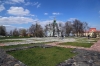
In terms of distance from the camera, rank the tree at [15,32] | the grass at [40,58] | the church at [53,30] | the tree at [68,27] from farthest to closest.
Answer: the tree at [15,32] < the tree at [68,27] < the church at [53,30] < the grass at [40,58]

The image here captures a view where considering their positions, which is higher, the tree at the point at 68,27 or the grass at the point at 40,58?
the tree at the point at 68,27

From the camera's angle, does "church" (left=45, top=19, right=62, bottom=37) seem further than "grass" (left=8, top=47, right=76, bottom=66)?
Yes

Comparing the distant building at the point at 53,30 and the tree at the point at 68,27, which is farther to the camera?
the tree at the point at 68,27

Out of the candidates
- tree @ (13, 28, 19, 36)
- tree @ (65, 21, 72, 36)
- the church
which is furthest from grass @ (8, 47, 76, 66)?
tree @ (13, 28, 19, 36)

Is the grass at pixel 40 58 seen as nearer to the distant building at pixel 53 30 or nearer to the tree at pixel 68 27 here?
the distant building at pixel 53 30

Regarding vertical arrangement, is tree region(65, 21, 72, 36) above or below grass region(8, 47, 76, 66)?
above

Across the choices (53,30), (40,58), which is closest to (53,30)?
(53,30)

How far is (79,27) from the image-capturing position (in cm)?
6134

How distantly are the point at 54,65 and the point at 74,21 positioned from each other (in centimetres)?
5857

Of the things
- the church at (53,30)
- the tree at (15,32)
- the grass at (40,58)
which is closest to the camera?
the grass at (40,58)

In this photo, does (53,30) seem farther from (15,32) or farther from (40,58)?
(40,58)

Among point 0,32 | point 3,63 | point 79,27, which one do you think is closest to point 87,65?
point 3,63

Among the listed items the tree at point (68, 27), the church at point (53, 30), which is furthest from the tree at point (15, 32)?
the tree at point (68, 27)

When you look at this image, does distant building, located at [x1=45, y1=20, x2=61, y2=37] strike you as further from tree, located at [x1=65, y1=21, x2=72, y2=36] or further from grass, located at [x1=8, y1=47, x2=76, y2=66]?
grass, located at [x1=8, y1=47, x2=76, y2=66]
